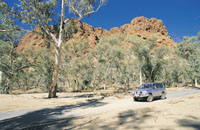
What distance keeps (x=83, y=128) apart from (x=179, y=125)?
3447 mm

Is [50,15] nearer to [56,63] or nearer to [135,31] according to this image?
[56,63]

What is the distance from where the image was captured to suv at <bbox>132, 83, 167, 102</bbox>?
40.9 ft

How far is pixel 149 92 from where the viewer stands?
41.3 ft

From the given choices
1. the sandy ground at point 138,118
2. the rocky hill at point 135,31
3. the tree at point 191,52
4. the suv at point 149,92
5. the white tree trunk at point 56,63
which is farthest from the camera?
the rocky hill at point 135,31

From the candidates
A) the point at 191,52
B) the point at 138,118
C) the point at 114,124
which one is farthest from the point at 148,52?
the point at 114,124

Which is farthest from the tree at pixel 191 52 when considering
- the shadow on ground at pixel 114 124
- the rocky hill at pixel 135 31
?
the rocky hill at pixel 135 31

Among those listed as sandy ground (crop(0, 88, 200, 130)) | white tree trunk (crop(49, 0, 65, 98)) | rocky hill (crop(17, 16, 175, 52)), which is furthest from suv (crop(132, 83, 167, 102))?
rocky hill (crop(17, 16, 175, 52))

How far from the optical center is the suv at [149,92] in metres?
12.5

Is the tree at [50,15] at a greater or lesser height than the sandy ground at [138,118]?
greater

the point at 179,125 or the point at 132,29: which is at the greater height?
the point at 132,29

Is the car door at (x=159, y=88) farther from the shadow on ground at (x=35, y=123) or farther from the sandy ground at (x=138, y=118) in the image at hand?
the shadow on ground at (x=35, y=123)

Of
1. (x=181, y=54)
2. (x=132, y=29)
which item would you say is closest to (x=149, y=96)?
(x=181, y=54)

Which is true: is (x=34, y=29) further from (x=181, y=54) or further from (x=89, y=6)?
(x=181, y=54)

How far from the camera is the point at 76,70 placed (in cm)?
3572
